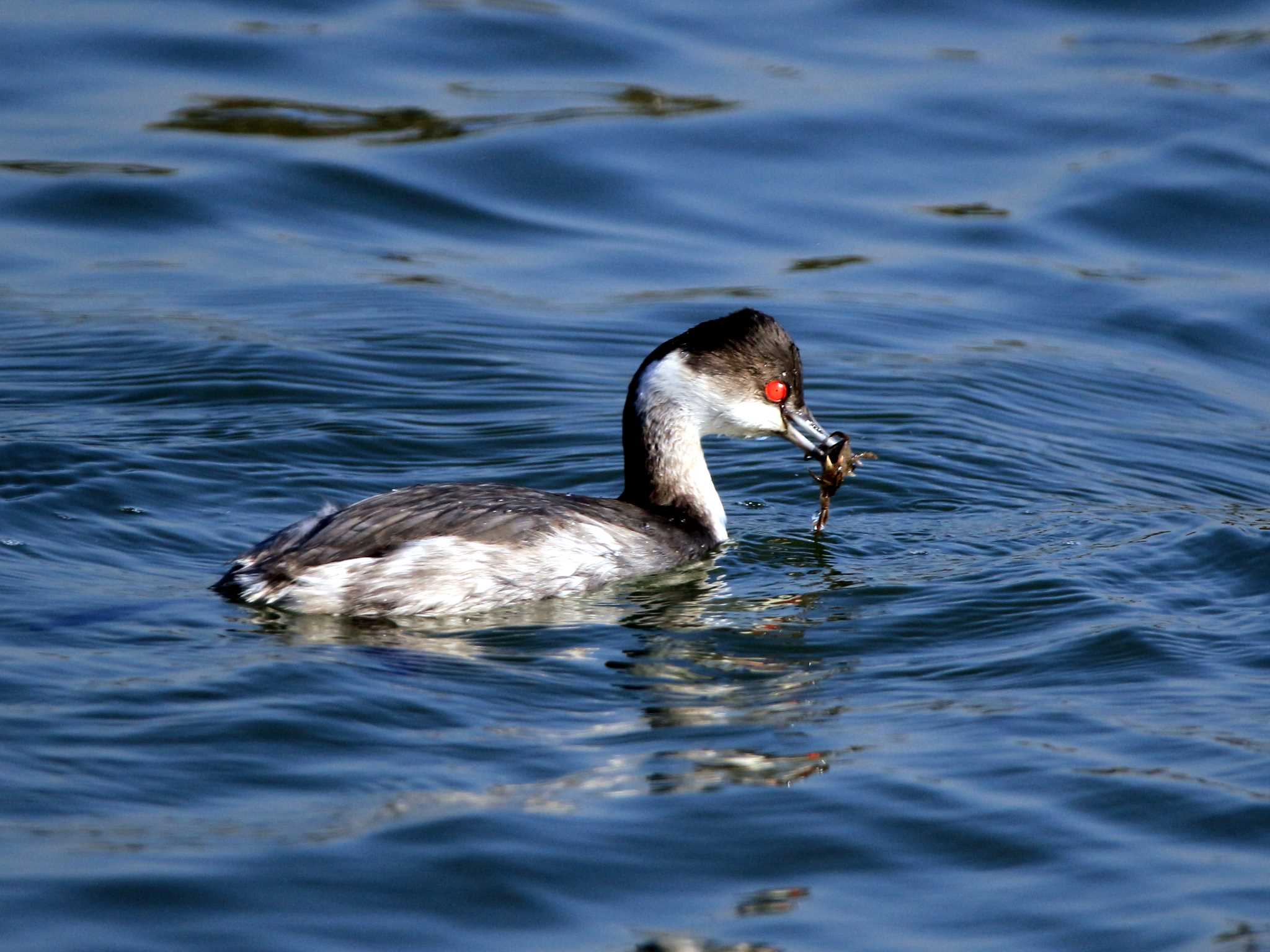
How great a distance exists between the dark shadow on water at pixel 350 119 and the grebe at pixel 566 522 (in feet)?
24.5

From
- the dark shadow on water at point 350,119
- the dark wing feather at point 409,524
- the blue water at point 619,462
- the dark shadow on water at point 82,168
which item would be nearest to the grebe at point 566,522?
the dark wing feather at point 409,524

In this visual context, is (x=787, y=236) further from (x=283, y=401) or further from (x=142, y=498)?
(x=142, y=498)

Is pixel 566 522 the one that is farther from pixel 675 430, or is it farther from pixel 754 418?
pixel 754 418

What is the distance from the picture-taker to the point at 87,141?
14.9m

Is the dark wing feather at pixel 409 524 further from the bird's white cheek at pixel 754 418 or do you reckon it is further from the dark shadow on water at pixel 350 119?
the dark shadow on water at pixel 350 119

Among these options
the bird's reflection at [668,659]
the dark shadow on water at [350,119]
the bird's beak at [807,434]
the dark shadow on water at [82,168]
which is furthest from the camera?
the dark shadow on water at [350,119]

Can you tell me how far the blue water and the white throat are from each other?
312mm

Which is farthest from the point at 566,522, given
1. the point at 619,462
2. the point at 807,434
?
the point at 619,462

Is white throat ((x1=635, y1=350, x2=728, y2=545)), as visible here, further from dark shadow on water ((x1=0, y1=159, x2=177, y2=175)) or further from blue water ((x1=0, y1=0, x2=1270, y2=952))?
dark shadow on water ((x1=0, y1=159, x2=177, y2=175))

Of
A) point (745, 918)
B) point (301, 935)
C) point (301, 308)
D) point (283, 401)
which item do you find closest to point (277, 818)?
point (301, 935)

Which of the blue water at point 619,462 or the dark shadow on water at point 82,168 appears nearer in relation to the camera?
the blue water at point 619,462

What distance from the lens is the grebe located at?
293 inches

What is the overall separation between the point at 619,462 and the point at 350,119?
21.6ft

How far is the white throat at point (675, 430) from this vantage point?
8.66m
